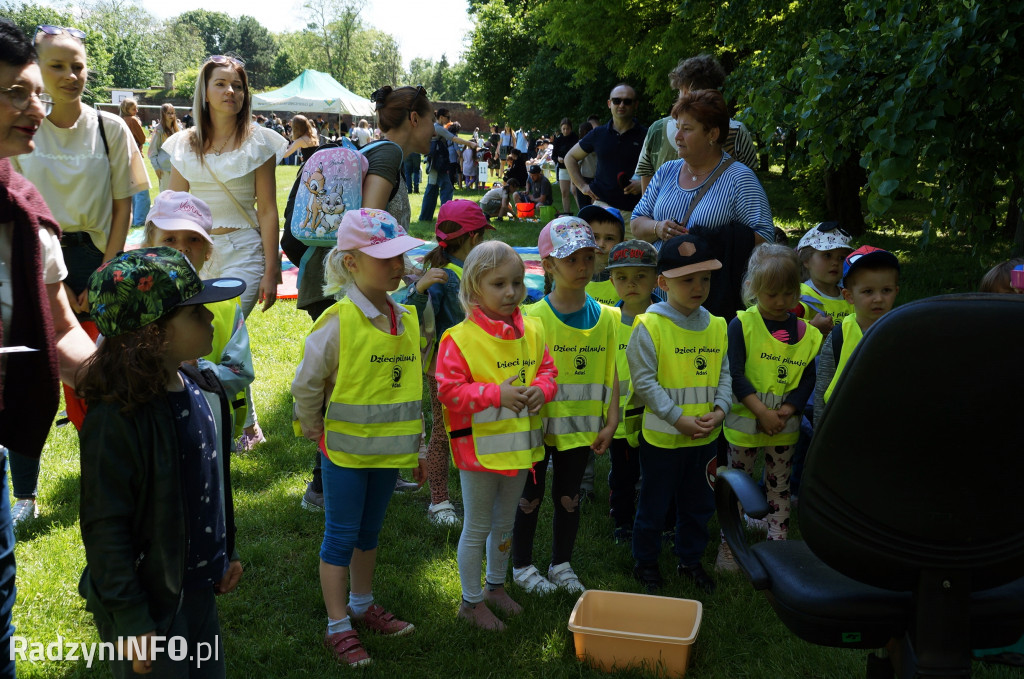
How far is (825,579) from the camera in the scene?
245 centimetres

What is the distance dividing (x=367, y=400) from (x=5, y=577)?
1312mm

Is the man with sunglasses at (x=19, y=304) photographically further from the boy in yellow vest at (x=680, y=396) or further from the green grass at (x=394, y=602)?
the boy in yellow vest at (x=680, y=396)

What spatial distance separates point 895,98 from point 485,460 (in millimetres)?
2892

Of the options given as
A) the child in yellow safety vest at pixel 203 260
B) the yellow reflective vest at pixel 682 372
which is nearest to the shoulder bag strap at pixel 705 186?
the yellow reflective vest at pixel 682 372

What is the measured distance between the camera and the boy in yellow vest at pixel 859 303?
3.94 meters

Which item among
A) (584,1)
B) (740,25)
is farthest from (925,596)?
(584,1)

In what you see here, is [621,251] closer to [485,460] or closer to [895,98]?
[485,460]

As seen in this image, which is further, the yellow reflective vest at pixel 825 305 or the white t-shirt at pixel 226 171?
the yellow reflective vest at pixel 825 305

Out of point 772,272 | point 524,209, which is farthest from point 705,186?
point 524,209

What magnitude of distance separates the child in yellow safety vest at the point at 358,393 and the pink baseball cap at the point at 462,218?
0.89m

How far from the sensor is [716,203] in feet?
14.5

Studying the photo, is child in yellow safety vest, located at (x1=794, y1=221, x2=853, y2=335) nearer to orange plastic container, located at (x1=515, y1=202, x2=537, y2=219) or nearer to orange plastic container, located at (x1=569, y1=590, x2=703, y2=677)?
orange plastic container, located at (x1=569, y1=590, x2=703, y2=677)

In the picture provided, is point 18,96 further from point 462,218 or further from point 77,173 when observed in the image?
point 462,218

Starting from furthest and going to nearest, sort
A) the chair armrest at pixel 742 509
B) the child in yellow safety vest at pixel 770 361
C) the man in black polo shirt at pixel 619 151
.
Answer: the man in black polo shirt at pixel 619 151 → the child in yellow safety vest at pixel 770 361 → the chair armrest at pixel 742 509
